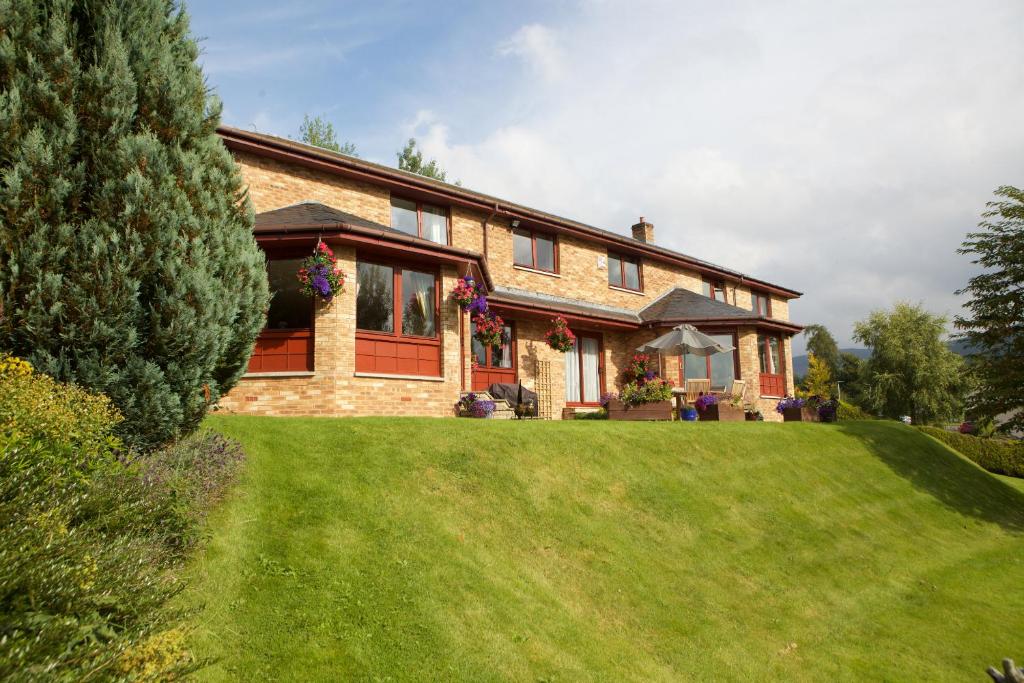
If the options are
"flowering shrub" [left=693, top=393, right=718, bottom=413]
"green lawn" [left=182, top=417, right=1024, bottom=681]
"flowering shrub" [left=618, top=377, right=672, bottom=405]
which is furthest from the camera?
"flowering shrub" [left=693, top=393, right=718, bottom=413]

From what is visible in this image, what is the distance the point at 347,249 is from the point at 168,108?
6.18 metres

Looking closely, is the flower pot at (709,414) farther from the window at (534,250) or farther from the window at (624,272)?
the window at (624,272)

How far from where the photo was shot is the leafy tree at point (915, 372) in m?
46.6

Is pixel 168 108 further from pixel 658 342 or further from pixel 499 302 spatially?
pixel 658 342

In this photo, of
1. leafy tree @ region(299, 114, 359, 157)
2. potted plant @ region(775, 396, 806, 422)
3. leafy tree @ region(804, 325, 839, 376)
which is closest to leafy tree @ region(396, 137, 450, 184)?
leafy tree @ region(299, 114, 359, 157)

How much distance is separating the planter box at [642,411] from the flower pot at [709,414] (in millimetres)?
1708

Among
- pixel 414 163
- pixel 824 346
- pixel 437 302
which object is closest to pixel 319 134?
pixel 414 163

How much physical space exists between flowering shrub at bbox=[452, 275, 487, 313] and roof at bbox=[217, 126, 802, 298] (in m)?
4.05

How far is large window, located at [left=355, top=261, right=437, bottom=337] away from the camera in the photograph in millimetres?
14031

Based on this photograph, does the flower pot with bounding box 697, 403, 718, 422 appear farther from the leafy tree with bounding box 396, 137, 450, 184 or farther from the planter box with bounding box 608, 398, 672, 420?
the leafy tree with bounding box 396, 137, 450, 184

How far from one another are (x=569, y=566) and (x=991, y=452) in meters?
23.5

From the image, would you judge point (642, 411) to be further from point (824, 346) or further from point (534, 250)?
point (824, 346)

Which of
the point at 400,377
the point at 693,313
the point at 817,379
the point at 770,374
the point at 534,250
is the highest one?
the point at 534,250

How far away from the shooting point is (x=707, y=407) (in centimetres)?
1850
